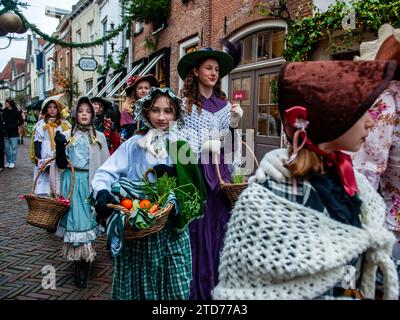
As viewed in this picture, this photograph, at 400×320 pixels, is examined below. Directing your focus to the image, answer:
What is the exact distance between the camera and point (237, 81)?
8977 millimetres

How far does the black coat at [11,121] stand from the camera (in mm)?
11094

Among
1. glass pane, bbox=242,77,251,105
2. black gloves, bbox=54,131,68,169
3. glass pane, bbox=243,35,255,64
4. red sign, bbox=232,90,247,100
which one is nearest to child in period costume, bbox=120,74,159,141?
black gloves, bbox=54,131,68,169

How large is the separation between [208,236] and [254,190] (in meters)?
1.91

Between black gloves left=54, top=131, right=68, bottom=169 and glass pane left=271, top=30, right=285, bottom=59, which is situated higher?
glass pane left=271, top=30, right=285, bottom=59

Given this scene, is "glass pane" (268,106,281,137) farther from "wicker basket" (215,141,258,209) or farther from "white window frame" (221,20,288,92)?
"wicker basket" (215,141,258,209)

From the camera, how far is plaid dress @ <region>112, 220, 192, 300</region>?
253 centimetres

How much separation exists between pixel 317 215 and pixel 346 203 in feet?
0.68

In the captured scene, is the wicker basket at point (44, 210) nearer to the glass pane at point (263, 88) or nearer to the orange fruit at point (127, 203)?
the orange fruit at point (127, 203)

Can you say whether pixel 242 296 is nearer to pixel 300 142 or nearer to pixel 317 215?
pixel 317 215

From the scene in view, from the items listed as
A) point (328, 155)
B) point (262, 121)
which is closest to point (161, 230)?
point (328, 155)

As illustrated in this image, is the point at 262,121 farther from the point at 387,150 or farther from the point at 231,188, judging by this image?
the point at 387,150

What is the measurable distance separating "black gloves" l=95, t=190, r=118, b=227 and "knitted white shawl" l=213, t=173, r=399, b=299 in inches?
40.4

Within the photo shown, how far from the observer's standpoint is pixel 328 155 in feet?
4.61
